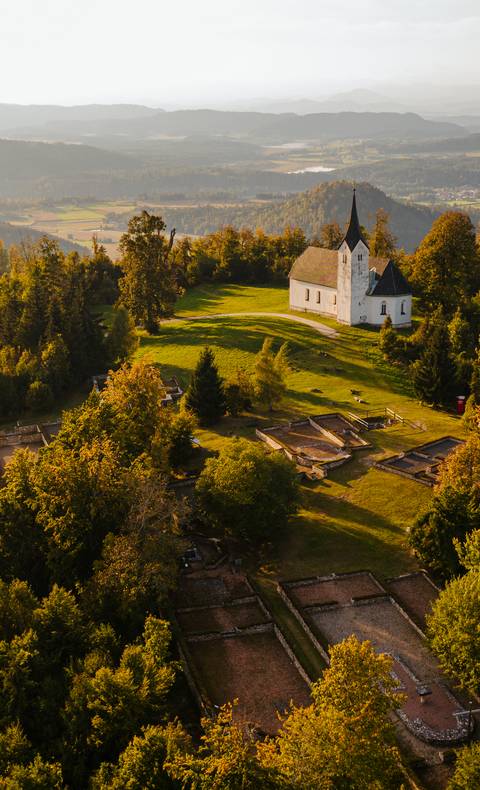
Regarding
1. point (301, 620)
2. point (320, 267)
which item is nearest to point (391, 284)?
point (320, 267)

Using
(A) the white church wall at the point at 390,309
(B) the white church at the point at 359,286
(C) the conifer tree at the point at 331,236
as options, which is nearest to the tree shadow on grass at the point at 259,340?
(B) the white church at the point at 359,286

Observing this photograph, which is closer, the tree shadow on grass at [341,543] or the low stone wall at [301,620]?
the low stone wall at [301,620]

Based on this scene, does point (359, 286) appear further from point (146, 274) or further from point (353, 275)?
point (146, 274)

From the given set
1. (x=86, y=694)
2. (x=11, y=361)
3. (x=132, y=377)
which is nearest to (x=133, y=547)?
(x=86, y=694)

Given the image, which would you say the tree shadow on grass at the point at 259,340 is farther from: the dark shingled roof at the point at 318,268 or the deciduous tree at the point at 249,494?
the deciduous tree at the point at 249,494

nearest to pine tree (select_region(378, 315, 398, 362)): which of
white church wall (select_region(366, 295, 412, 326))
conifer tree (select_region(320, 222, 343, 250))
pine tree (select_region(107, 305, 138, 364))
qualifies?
white church wall (select_region(366, 295, 412, 326))

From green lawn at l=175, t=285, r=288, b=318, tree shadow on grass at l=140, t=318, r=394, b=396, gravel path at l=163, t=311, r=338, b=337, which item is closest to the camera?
tree shadow on grass at l=140, t=318, r=394, b=396

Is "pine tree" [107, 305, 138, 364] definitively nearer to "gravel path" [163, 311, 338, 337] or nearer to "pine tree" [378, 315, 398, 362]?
"gravel path" [163, 311, 338, 337]
